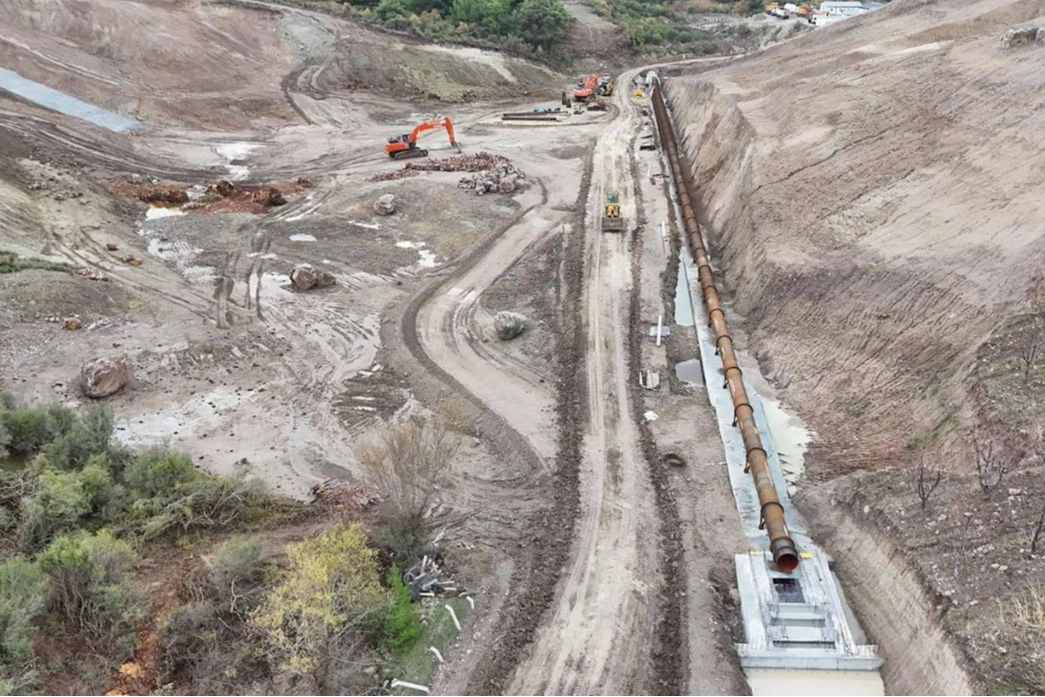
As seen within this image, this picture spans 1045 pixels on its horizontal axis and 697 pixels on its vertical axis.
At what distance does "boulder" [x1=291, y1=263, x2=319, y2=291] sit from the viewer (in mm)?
25734

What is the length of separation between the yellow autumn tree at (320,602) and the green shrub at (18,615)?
10.8 ft

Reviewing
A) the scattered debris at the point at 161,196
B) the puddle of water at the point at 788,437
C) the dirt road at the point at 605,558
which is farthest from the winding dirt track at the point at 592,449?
the scattered debris at the point at 161,196

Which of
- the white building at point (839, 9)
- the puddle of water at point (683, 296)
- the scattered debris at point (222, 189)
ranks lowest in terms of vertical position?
the puddle of water at point (683, 296)

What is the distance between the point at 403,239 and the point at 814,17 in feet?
222

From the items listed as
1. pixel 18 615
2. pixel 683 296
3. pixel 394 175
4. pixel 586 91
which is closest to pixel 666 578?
pixel 18 615

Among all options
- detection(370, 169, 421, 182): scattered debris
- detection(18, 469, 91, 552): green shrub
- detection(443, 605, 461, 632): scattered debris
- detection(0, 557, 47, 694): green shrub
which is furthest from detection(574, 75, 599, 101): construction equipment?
detection(0, 557, 47, 694): green shrub

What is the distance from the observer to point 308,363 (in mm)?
22000

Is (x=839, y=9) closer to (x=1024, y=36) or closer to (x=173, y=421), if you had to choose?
(x=1024, y=36)

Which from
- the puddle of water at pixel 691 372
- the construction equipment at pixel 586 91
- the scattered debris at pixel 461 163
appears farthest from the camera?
the construction equipment at pixel 586 91

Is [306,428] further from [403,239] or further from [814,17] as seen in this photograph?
[814,17]

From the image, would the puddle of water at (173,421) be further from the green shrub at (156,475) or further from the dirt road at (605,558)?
the dirt road at (605,558)

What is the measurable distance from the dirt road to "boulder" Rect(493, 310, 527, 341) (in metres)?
2.28

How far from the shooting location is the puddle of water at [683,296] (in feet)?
81.4

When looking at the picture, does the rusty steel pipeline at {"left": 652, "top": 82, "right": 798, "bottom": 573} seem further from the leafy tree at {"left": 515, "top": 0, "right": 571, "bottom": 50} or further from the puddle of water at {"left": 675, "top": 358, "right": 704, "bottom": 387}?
the leafy tree at {"left": 515, "top": 0, "right": 571, "bottom": 50}
